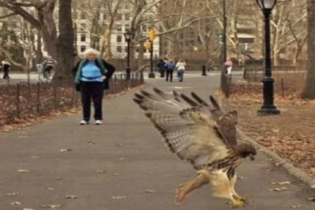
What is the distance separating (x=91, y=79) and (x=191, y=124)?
1122cm

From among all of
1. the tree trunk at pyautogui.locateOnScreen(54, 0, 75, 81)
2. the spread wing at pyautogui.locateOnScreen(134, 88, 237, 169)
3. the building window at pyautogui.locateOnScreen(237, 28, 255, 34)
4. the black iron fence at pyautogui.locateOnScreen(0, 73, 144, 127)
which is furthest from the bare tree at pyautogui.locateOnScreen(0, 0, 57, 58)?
the building window at pyautogui.locateOnScreen(237, 28, 255, 34)

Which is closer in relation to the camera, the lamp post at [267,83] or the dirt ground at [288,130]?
the dirt ground at [288,130]

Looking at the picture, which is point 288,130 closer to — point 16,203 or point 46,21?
point 16,203

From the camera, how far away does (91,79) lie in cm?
1722

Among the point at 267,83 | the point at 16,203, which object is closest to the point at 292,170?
the point at 16,203

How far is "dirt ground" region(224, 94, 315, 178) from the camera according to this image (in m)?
12.1

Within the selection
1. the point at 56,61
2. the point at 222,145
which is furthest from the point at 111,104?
the point at 222,145

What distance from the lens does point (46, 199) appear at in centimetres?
841

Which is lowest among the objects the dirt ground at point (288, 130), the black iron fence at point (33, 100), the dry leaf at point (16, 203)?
the dirt ground at point (288, 130)

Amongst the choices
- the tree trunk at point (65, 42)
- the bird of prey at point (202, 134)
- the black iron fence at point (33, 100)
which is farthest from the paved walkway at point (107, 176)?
the tree trunk at point (65, 42)

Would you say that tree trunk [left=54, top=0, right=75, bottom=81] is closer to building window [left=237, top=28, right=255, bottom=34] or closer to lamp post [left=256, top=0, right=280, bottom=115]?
lamp post [left=256, top=0, right=280, bottom=115]

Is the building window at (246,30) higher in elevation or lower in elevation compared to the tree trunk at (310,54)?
higher

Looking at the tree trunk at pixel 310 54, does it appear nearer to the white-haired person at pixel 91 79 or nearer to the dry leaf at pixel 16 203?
A: the white-haired person at pixel 91 79

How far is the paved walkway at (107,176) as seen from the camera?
8234 millimetres
